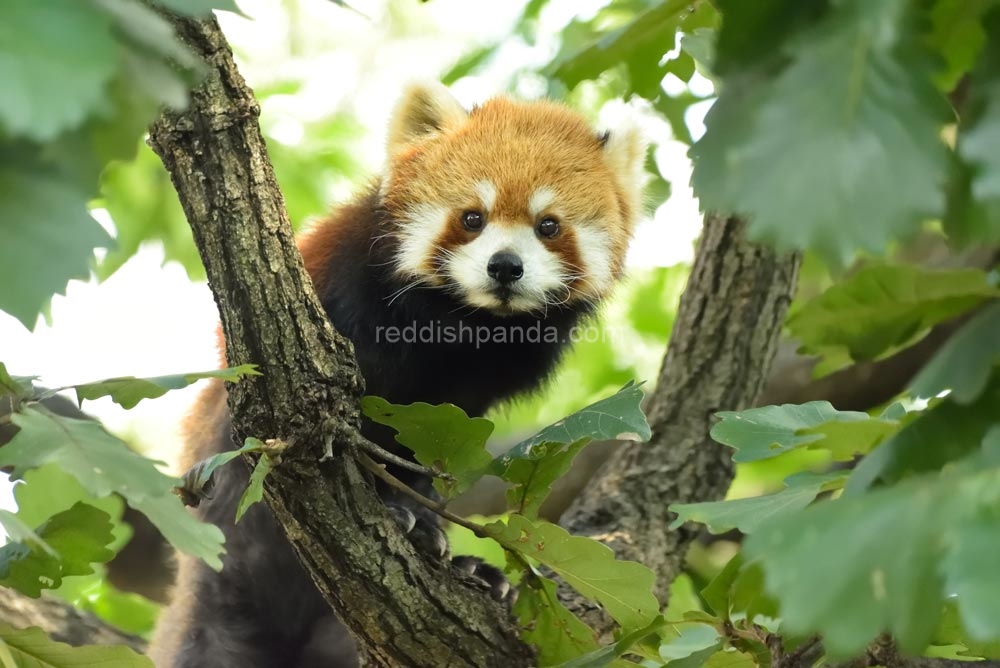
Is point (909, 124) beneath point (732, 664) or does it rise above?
above

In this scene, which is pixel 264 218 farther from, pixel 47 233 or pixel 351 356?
pixel 47 233

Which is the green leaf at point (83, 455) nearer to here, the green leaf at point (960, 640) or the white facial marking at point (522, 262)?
the green leaf at point (960, 640)

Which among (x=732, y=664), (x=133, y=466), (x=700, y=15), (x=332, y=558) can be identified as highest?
(x=700, y=15)

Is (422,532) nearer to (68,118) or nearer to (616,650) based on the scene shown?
(616,650)

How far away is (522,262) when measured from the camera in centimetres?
310

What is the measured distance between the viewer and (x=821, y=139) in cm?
91

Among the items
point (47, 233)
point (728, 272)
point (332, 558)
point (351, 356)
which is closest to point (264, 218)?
point (351, 356)

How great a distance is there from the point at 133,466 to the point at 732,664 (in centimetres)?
144

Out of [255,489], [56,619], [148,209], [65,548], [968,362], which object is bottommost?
[56,619]

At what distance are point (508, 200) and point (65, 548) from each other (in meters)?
1.68

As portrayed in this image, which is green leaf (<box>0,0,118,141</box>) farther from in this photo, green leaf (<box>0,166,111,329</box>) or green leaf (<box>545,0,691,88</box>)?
green leaf (<box>545,0,691,88</box>)

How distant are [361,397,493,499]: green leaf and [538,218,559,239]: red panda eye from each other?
1.23 metres

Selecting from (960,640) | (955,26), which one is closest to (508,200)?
(960,640)

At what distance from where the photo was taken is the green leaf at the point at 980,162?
0.87 m
